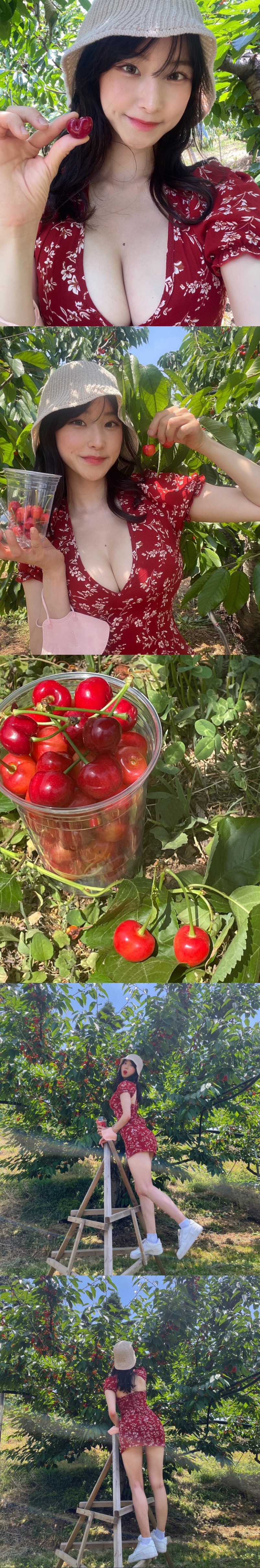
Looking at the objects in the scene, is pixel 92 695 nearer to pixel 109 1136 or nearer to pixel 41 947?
pixel 41 947

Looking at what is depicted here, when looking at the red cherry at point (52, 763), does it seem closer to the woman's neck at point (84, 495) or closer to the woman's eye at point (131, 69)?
the woman's neck at point (84, 495)

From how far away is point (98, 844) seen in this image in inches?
34.9

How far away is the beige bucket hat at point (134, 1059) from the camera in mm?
896

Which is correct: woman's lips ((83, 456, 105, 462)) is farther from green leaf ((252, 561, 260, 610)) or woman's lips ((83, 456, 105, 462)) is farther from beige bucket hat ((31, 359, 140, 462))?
green leaf ((252, 561, 260, 610))

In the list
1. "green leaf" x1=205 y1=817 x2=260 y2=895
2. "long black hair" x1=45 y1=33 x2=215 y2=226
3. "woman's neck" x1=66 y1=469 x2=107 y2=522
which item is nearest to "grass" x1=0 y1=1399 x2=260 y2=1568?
"green leaf" x1=205 y1=817 x2=260 y2=895

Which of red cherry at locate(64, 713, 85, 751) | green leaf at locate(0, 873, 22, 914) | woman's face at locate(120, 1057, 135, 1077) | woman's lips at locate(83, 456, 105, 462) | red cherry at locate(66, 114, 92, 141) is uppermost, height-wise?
red cherry at locate(66, 114, 92, 141)

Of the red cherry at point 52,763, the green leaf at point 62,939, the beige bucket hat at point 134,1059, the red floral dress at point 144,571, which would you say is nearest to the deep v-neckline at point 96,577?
the red floral dress at point 144,571

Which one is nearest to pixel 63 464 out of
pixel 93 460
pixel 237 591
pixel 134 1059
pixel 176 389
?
pixel 93 460

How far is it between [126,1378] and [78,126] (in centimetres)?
130

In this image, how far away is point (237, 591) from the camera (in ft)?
3.75

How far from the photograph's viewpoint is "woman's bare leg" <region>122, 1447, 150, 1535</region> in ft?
2.85

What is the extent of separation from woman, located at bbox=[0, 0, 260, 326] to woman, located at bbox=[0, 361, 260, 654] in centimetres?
14

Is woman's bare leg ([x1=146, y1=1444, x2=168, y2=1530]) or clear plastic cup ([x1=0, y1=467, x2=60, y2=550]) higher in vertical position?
clear plastic cup ([x1=0, y1=467, x2=60, y2=550])

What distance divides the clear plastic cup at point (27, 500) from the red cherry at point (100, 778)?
13.4 inches
